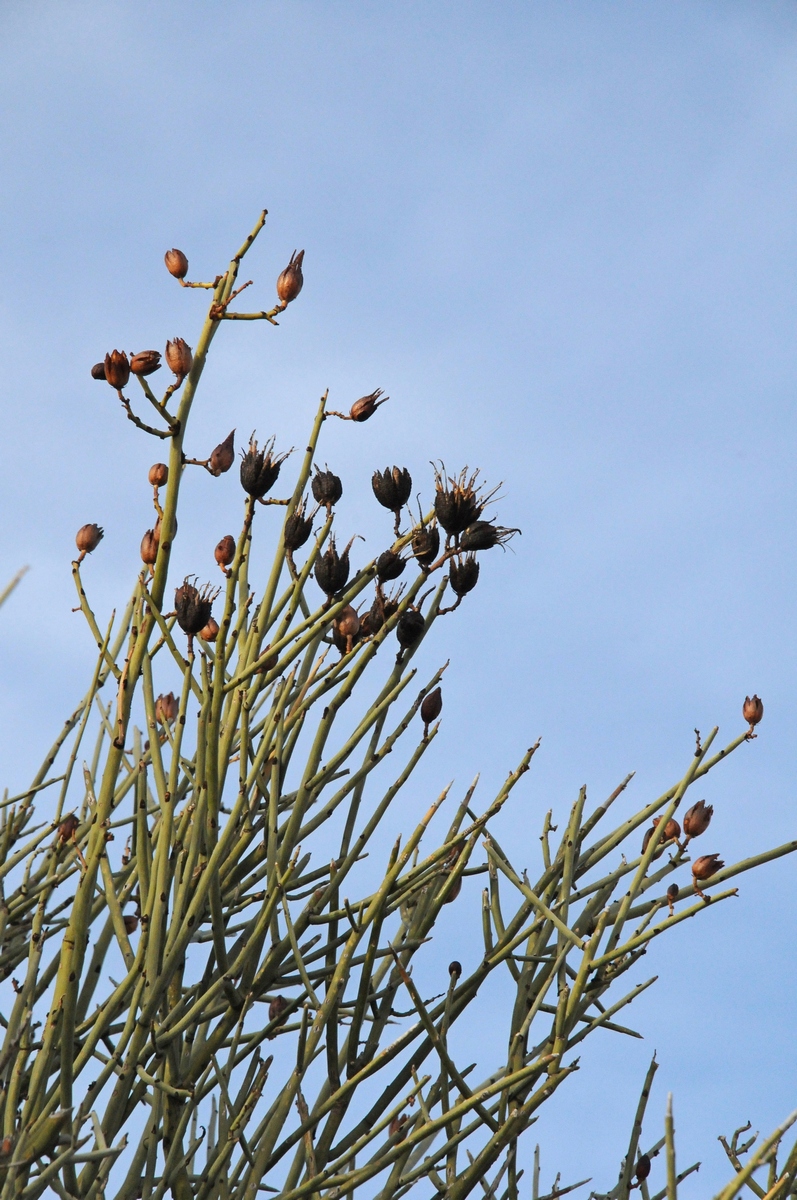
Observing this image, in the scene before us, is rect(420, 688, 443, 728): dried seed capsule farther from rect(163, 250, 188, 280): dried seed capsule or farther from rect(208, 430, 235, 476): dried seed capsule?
rect(163, 250, 188, 280): dried seed capsule

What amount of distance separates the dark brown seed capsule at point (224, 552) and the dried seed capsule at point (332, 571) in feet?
0.93

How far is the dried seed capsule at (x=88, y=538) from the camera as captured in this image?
7.02ft

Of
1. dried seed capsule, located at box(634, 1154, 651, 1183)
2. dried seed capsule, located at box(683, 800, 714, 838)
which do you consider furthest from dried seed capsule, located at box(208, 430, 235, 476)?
dried seed capsule, located at box(634, 1154, 651, 1183)

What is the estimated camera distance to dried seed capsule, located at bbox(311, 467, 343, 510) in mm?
2045

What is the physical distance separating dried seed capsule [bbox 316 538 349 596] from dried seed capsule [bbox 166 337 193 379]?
350mm

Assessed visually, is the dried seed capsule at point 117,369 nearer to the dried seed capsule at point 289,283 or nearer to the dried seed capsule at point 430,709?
the dried seed capsule at point 289,283

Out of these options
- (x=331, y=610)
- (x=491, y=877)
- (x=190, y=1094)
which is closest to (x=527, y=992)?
(x=491, y=877)

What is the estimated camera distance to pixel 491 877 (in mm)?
2041

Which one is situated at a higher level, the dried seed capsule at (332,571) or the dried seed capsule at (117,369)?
the dried seed capsule at (117,369)

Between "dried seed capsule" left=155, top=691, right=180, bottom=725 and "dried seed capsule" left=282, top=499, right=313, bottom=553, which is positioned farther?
"dried seed capsule" left=155, top=691, right=180, bottom=725

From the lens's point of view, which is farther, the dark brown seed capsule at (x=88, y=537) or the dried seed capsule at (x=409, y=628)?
the dark brown seed capsule at (x=88, y=537)

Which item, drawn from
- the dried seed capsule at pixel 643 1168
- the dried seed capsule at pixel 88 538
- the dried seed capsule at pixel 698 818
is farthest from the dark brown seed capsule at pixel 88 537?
the dried seed capsule at pixel 643 1168

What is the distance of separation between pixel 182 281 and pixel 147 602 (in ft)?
1.85

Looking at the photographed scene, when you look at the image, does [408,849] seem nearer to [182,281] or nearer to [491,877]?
[491,877]
